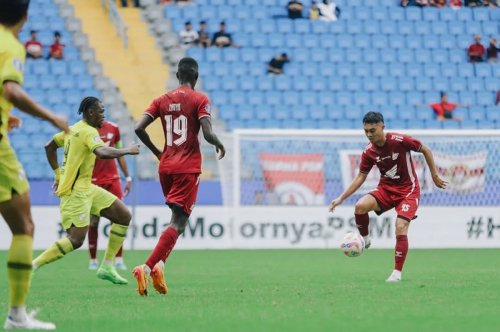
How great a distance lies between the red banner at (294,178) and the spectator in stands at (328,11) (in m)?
8.31

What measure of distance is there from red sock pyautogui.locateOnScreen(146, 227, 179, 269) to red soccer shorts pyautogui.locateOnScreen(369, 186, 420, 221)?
3347 millimetres

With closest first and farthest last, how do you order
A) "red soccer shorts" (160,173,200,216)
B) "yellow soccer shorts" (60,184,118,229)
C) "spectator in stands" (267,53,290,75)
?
"red soccer shorts" (160,173,200,216)
"yellow soccer shorts" (60,184,118,229)
"spectator in stands" (267,53,290,75)

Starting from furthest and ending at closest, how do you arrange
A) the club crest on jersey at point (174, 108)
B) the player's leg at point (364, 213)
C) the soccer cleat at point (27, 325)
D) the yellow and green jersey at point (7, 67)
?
the player's leg at point (364, 213), the club crest on jersey at point (174, 108), the soccer cleat at point (27, 325), the yellow and green jersey at point (7, 67)

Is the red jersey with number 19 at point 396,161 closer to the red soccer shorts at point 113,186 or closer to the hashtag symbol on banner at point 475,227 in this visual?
the red soccer shorts at point 113,186

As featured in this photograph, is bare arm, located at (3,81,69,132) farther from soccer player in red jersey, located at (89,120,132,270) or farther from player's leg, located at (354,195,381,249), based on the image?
soccer player in red jersey, located at (89,120,132,270)

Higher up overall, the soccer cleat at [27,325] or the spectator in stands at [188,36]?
the spectator in stands at [188,36]

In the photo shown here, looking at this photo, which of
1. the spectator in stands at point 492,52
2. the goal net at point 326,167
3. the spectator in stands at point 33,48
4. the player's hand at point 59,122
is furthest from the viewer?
the spectator in stands at point 492,52

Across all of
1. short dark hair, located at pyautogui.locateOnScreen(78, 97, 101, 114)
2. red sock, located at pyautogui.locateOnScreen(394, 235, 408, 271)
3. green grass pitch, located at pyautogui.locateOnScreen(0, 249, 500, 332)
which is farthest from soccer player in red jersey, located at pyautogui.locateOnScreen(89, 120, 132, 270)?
red sock, located at pyautogui.locateOnScreen(394, 235, 408, 271)

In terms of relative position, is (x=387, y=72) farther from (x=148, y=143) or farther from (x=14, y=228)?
(x=14, y=228)

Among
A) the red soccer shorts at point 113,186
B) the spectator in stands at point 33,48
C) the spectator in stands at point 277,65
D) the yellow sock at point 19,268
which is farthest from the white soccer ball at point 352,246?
the spectator in stands at point 33,48

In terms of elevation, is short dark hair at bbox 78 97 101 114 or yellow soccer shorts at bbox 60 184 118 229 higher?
short dark hair at bbox 78 97 101 114

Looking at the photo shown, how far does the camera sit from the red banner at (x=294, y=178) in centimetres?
2145

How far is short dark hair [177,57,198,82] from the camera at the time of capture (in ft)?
33.3

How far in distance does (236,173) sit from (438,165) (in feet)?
13.3
